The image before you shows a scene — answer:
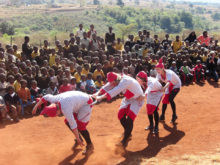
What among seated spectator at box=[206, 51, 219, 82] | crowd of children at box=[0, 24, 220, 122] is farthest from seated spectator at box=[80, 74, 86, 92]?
seated spectator at box=[206, 51, 219, 82]

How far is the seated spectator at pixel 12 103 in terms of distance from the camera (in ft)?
25.2

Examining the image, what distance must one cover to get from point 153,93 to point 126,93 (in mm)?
947

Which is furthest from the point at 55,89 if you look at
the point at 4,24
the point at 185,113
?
the point at 4,24

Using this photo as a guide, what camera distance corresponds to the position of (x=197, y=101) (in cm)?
953

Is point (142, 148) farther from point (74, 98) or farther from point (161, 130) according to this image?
point (74, 98)

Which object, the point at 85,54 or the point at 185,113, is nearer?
the point at 185,113

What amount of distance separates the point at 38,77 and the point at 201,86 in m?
6.36

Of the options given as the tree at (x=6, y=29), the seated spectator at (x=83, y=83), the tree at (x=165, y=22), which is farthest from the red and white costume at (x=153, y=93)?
the tree at (x=165, y=22)

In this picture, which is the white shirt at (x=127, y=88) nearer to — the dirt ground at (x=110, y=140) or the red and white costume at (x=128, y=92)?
the red and white costume at (x=128, y=92)

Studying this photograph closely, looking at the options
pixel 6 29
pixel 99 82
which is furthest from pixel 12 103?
pixel 6 29

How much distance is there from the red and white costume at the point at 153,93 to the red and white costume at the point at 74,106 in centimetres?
161

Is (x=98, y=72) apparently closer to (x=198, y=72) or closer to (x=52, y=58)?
(x=52, y=58)

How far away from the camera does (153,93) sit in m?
6.58

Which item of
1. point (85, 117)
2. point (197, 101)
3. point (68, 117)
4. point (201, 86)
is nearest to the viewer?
point (68, 117)
